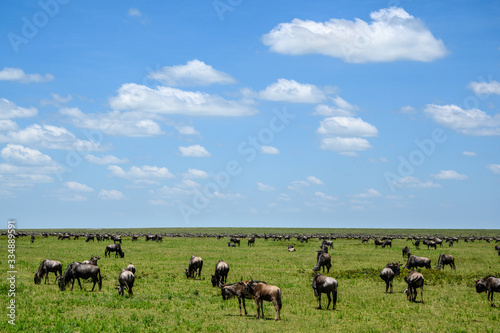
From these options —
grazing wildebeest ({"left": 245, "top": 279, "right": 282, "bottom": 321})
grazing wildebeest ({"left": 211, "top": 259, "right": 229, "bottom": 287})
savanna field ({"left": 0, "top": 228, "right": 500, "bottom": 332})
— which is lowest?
savanna field ({"left": 0, "top": 228, "right": 500, "bottom": 332})

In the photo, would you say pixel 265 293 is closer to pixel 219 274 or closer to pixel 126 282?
pixel 126 282

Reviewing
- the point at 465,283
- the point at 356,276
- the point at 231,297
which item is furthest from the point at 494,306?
the point at 231,297

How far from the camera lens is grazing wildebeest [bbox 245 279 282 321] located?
64.3 feet

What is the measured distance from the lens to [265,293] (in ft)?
65.1

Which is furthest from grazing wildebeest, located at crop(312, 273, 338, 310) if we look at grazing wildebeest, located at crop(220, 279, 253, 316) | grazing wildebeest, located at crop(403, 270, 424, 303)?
Result: grazing wildebeest, located at crop(403, 270, 424, 303)

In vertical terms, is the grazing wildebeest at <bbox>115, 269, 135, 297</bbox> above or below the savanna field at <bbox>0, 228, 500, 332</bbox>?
above

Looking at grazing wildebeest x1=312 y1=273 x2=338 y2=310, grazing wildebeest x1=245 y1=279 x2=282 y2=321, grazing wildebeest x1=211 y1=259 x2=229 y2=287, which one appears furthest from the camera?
grazing wildebeest x1=211 y1=259 x2=229 y2=287

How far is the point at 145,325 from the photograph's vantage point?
18.6m

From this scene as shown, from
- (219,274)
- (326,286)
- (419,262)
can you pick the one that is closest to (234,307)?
(326,286)

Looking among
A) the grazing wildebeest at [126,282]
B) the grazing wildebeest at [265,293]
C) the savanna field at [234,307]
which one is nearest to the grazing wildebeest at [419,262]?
the savanna field at [234,307]

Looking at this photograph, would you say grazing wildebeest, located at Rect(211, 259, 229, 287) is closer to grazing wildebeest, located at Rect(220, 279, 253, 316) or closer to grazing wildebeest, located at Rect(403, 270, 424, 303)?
grazing wildebeest, located at Rect(220, 279, 253, 316)

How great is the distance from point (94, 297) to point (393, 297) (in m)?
17.8

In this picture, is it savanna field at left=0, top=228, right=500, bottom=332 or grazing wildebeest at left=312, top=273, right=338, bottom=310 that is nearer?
savanna field at left=0, top=228, right=500, bottom=332

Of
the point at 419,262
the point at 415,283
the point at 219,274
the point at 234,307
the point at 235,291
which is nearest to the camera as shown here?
the point at 235,291
